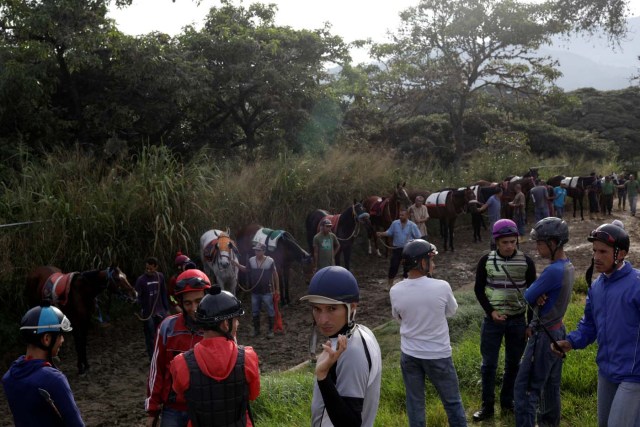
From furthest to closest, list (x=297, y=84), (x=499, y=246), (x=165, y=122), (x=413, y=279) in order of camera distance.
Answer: (x=297, y=84) → (x=165, y=122) → (x=499, y=246) → (x=413, y=279)

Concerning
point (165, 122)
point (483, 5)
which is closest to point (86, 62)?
point (165, 122)

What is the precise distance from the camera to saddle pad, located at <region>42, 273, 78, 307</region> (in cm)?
766

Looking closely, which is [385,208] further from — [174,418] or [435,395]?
[174,418]

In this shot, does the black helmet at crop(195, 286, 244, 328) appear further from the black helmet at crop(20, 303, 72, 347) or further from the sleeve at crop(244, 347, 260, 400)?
the black helmet at crop(20, 303, 72, 347)

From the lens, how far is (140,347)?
888 cm

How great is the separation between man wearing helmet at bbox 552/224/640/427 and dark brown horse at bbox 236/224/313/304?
21.8 ft

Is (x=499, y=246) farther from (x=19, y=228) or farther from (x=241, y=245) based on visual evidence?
(x=19, y=228)

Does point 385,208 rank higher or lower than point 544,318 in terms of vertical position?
lower

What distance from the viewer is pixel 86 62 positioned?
1218cm

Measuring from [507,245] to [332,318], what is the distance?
2.65m

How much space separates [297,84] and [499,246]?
40.2 feet

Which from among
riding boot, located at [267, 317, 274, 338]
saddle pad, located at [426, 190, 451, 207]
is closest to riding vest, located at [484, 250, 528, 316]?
riding boot, located at [267, 317, 274, 338]

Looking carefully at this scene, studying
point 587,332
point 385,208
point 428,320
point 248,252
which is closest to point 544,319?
point 587,332

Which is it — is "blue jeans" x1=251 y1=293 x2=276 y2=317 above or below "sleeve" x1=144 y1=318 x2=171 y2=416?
below
